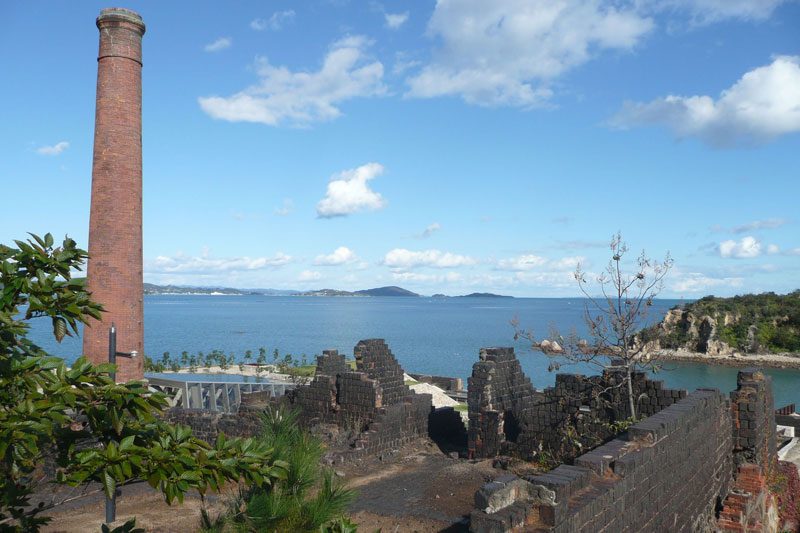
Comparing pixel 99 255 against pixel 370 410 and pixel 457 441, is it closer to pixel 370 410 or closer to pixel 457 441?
pixel 370 410

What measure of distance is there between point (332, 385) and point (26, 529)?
13431mm

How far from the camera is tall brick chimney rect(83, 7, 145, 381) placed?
17.5 meters

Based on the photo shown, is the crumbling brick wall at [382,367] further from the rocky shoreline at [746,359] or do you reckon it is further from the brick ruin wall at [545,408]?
the rocky shoreline at [746,359]

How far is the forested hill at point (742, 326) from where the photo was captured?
7081 cm

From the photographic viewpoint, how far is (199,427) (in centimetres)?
1694

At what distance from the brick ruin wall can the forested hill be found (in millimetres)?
58828

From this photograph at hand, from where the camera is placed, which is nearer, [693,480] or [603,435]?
[693,480]

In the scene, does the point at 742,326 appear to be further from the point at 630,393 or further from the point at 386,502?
the point at 386,502

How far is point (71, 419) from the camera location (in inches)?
128

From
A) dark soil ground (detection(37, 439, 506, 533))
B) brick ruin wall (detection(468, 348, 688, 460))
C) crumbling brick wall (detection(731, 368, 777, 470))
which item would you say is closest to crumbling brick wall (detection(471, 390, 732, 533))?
crumbling brick wall (detection(731, 368, 777, 470))

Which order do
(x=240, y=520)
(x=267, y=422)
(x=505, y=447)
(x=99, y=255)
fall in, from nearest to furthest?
(x=240, y=520) < (x=267, y=422) < (x=505, y=447) < (x=99, y=255)

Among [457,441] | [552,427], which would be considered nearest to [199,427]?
[457,441]

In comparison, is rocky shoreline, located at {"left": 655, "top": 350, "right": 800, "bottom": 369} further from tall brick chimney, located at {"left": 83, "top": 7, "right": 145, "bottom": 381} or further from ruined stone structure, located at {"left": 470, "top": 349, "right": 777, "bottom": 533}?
tall brick chimney, located at {"left": 83, "top": 7, "right": 145, "bottom": 381}

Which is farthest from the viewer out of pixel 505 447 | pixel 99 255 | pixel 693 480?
pixel 99 255
